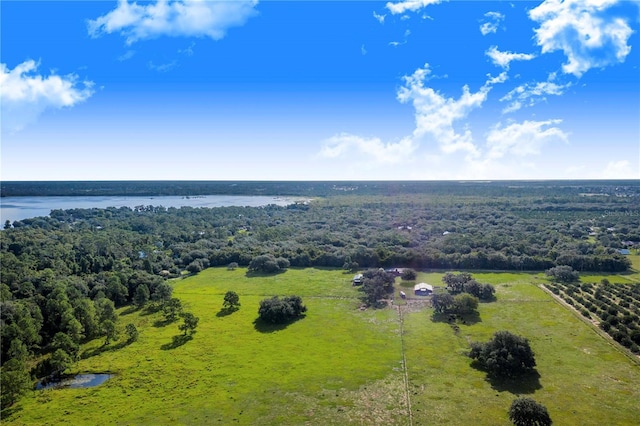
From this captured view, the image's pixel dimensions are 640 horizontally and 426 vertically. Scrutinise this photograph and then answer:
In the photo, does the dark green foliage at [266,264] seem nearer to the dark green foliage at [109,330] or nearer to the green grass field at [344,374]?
the green grass field at [344,374]

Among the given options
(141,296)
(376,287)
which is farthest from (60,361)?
(376,287)

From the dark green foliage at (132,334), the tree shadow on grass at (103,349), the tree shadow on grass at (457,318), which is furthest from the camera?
the tree shadow on grass at (457,318)

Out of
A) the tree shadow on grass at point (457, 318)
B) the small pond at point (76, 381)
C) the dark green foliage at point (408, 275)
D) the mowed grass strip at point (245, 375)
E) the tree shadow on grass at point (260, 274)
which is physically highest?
the dark green foliage at point (408, 275)

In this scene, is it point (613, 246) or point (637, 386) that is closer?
point (637, 386)

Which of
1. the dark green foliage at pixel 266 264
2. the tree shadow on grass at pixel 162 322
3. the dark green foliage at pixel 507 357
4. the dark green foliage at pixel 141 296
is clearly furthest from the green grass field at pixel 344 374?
the dark green foliage at pixel 266 264

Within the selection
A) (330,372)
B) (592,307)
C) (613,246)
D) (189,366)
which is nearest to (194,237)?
(189,366)

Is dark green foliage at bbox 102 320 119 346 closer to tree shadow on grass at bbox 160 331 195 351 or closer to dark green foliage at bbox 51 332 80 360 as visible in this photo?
dark green foliage at bbox 51 332 80 360

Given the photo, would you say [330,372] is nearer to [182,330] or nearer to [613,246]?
[182,330]
